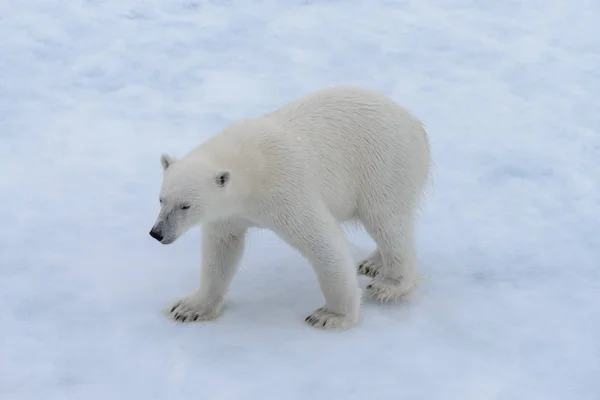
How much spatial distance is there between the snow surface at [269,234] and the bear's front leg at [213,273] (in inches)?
4.3

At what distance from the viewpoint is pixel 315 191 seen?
4.14 m

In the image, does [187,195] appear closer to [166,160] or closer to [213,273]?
[166,160]

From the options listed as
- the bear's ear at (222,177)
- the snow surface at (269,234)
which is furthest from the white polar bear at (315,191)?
the snow surface at (269,234)

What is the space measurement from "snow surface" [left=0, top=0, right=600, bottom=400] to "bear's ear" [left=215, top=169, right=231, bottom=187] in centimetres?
87

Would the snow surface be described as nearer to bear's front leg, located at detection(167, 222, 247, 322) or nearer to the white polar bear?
bear's front leg, located at detection(167, 222, 247, 322)

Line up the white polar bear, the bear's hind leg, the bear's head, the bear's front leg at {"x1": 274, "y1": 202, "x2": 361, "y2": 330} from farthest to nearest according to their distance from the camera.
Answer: the bear's hind leg, the bear's front leg at {"x1": 274, "y1": 202, "x2": 361, "y2": 330}, the white polar bear, the bear's head

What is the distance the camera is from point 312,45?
829cm

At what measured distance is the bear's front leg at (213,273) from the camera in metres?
4.34

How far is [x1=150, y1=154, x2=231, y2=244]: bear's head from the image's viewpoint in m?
3.81

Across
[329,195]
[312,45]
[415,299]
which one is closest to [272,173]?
[329,195]

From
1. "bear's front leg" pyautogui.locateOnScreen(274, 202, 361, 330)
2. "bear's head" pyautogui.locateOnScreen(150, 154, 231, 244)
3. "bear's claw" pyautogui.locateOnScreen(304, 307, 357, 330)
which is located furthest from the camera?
"bear's claw" pyautogui.locateOnScreen(304, 307, 357, 330)

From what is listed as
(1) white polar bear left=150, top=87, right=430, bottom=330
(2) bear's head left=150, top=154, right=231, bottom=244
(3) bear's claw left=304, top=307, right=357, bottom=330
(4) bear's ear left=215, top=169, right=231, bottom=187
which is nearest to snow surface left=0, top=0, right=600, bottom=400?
(3) bear's claw left=304, top=307, right=357, bottom=330

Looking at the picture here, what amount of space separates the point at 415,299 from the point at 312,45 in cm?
430

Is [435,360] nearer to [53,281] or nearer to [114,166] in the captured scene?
[53,281]
